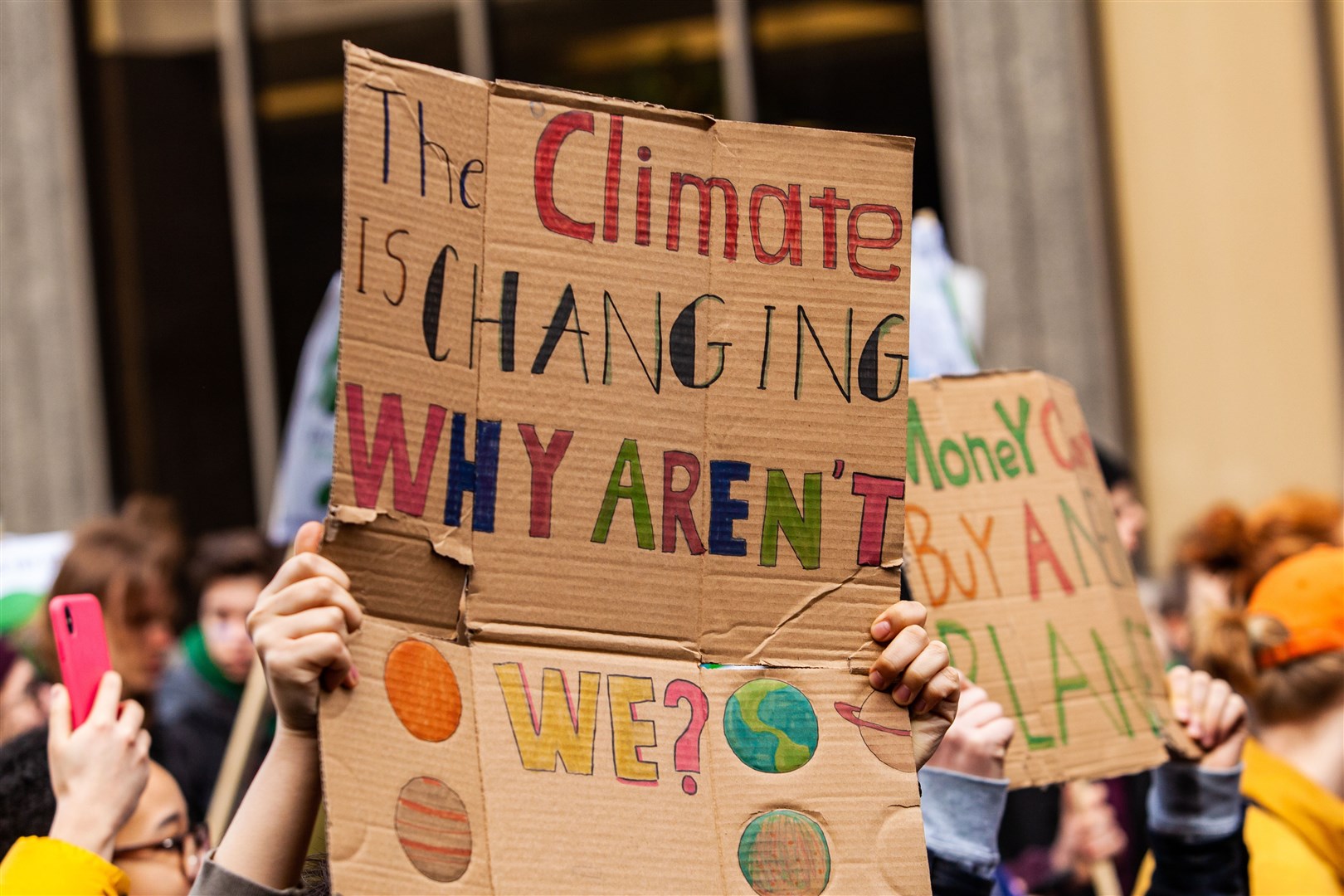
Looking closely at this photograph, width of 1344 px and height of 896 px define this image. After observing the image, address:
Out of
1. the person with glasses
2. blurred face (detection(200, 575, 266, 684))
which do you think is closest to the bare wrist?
the person with glasses

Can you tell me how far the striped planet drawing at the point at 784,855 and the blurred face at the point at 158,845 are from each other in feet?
2.83

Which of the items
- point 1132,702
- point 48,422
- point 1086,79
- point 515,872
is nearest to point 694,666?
point 515,872

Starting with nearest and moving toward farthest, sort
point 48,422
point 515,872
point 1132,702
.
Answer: point 515,872 < point 1132,702 < point 48,422

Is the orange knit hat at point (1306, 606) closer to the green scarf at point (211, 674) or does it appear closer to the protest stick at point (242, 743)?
the protest stick at point (242, 743)

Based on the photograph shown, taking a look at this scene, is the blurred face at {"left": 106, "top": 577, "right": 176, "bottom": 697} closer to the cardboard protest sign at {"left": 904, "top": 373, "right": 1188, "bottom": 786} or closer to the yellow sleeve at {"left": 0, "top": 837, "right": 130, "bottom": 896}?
the yellow sleeve at {"left": 0, "top": 837, "right": 130, "bottom": 896}

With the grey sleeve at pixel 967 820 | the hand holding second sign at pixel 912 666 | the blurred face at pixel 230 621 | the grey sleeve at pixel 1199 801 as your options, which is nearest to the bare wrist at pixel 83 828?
the hand holding second sign at pixel 912 666

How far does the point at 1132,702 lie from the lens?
2.53 m

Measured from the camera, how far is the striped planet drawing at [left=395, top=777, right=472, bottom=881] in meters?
1.54

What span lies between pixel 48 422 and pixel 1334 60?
6825 millimetres

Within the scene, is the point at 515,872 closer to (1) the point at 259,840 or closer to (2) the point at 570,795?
(2) the point at 570,795

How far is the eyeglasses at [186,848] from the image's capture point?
83.4 inches

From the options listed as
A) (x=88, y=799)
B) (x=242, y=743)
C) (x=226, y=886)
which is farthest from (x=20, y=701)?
(x=226, y=886)

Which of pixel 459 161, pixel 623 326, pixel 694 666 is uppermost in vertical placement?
pixel 459 161

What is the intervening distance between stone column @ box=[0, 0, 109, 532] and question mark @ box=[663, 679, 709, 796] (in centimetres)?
748
